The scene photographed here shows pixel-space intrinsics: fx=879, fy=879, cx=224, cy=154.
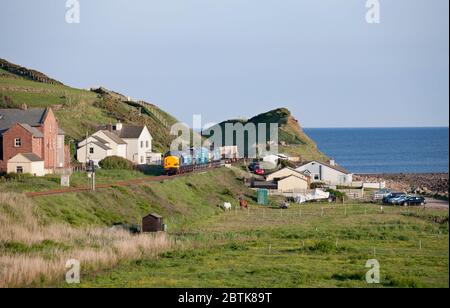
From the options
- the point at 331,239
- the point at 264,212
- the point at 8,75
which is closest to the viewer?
the point at 331,239

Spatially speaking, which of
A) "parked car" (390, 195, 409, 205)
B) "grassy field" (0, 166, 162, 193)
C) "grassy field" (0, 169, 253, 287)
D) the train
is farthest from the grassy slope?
"parked car" (390, 195, 409, 205)

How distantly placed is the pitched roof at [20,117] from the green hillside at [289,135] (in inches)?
2135

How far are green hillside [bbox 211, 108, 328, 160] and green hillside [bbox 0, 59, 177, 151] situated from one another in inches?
693

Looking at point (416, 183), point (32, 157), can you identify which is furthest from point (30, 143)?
point (416, 183)

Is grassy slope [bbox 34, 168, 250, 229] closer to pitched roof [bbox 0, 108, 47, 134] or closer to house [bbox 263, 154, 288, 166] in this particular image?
pitched roof [bbox 0, 108, 47, 134]

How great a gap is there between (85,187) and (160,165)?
25167 mm

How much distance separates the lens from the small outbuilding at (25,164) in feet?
179

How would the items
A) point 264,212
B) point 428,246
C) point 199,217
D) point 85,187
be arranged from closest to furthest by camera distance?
point 428,246
point 85,187
point 199,217
point 264,212

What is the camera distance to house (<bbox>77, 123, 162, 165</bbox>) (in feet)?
232

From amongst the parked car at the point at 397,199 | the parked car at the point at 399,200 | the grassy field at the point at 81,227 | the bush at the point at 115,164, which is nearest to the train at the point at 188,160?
the bush at the point at 115,164

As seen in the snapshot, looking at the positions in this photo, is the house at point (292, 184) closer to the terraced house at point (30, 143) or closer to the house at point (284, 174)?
the house at point (284, 174)
